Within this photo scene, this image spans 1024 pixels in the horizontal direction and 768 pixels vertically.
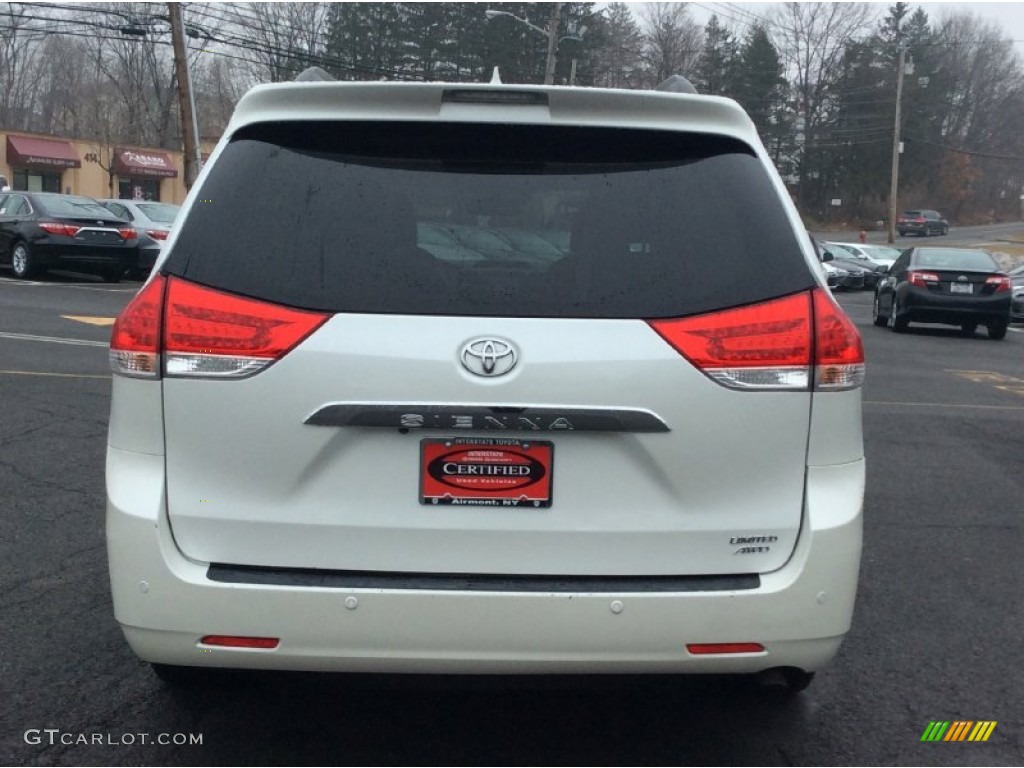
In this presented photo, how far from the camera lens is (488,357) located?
9.12 ft

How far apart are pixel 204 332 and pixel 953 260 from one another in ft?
60.2

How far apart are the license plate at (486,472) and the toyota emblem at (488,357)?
169 mm

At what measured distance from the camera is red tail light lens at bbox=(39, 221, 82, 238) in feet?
66.8

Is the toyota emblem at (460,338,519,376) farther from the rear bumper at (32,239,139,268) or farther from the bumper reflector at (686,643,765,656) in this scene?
the rear bumper at (32,239,139,268)

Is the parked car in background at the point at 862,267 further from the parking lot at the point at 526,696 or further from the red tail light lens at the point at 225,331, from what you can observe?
the red tail light lens at the point at 225,331

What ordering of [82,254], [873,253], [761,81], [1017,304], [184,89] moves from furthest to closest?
[761,81]
[873,253]
[184,89]
[1017,304]
[82,254]

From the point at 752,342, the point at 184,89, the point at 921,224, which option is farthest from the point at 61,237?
the point at 921,224

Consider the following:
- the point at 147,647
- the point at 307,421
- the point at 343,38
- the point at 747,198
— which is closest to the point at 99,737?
the point at 147,647

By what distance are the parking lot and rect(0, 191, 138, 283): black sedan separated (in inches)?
587

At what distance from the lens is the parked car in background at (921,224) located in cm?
Result: 7219

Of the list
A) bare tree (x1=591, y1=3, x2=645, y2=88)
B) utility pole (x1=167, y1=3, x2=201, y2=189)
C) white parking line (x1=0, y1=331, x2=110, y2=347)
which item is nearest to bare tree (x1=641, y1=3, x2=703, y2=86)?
bare tree (x1=591, y1=3, x2=645, y2=88)

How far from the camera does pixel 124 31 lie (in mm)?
34406

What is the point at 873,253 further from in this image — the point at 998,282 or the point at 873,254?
the point at 998,282

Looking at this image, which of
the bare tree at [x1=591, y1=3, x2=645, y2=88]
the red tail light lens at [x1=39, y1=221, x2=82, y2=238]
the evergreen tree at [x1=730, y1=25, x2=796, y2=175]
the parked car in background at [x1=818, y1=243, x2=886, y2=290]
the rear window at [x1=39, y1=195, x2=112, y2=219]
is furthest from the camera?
the evergreen tree at [x1=730, y1=25, x2=796, y2=175]
